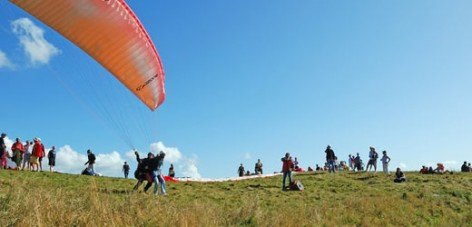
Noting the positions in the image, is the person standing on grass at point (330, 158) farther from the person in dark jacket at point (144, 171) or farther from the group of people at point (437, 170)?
the person in dark jacket at point (144, 171)

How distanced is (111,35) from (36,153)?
46.6 feet

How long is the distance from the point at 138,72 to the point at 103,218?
329 inches

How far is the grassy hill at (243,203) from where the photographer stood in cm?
973

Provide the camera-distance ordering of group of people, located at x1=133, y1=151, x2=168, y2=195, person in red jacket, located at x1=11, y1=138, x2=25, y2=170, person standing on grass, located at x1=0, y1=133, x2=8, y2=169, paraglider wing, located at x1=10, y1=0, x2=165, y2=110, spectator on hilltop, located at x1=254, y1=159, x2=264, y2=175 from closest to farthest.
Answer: paraglider wing, located at x1=10, y1=0, x2=165, y2=110, group of people, located at x1=133, y1=151, x2=168, y2=195, person standing on grass, located at x1=0, y1=133, x2=8, y2=169, person in red jacket, located at x1=11, y1=138, x2=25, y2=170, spectator on hilltop, located at x1=254, y1=159, x2=264, y2=175

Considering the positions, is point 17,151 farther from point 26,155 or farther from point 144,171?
point 144,171

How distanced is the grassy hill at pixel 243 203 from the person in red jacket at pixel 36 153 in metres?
2.45

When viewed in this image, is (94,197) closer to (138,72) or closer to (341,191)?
(138,72)

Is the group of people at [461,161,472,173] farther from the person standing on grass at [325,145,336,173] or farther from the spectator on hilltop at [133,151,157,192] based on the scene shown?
the spectator on hilltop at [133,151,157,192]

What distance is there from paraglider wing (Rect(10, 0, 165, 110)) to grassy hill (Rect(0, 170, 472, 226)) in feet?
13.2

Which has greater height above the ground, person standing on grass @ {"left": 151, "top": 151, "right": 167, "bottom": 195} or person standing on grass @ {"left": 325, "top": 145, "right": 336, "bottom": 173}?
person standing on grass @ {"left": 325, "top": 145, "right": 336, "bottom": 173}

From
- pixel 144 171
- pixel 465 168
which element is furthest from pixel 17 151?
pixel 465 168

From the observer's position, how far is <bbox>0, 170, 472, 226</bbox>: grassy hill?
973 centimetres

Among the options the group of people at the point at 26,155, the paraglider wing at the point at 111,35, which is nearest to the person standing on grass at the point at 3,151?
the group of people at the point at 26,155

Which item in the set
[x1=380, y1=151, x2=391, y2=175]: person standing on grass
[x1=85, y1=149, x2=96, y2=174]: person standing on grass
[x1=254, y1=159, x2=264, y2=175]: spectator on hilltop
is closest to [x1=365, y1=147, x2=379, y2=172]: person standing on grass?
[x1=380, y1=151, x2=391, y2=175]: person standing on grass
